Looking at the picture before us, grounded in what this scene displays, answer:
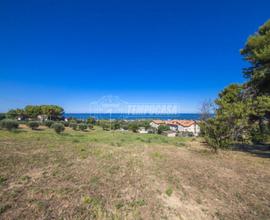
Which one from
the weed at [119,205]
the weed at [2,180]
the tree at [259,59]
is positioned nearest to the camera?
the weed at [119,205]

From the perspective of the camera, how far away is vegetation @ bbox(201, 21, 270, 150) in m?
7.08

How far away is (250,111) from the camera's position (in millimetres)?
6930

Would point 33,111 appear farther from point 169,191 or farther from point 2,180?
point 169,191

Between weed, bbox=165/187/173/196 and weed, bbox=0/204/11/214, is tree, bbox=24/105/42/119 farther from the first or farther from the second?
weed, bbox=165/187/173/196

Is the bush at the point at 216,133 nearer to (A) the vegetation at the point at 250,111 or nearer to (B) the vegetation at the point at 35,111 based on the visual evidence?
(A) the vegetation at the point at 250,111

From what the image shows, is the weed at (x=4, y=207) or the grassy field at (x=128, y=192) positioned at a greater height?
the weed at (x=4, y=207)

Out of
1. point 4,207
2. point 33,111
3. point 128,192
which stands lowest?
point 128,192

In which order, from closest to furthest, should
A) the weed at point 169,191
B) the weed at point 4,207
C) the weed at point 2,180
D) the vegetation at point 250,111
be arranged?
the weed at point 4,207 < the weed at point 169,191 < the weed at point 2,180 < the vegetation at point 250,111

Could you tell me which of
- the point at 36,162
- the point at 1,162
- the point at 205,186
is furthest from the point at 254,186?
the point at 1,162

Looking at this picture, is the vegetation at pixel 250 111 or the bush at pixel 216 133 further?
the bush at pixel 216 133

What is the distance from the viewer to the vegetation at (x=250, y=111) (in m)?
7.08

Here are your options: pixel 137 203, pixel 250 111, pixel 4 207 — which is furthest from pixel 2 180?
pixel 250 111

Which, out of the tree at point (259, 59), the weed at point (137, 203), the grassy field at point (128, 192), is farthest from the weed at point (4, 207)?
the tree at point (259, 59)

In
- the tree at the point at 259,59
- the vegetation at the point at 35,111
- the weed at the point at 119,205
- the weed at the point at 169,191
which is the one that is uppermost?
the tree at the point at 259,59
